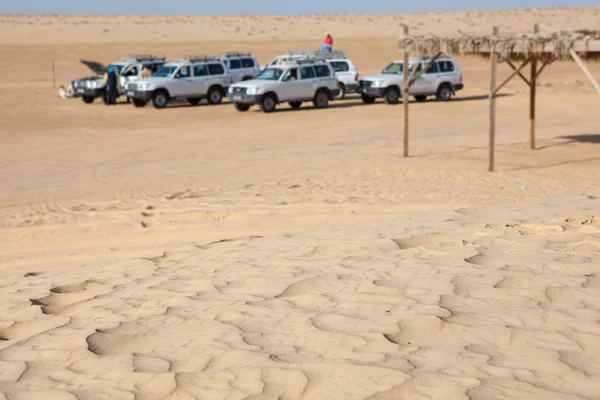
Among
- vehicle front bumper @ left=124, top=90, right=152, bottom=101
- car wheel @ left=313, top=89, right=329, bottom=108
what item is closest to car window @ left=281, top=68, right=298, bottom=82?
car wheel @ left=313, top=89, right=329, bottom=108

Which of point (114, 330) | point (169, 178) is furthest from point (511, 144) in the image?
point (114, 330)

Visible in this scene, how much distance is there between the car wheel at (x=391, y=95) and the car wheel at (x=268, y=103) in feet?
14.1

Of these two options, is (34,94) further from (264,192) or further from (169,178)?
(264,192)

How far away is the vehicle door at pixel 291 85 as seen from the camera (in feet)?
89.6

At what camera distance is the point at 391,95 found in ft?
95.7

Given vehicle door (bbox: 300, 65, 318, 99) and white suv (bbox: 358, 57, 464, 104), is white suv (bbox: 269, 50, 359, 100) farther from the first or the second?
vehicle door (bbox: 300, 65, 318, 99)

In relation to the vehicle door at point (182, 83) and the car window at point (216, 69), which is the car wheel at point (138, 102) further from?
the car window at point (216, 69)

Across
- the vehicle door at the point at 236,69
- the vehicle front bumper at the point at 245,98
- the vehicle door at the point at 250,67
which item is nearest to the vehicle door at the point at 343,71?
the vehicle door at the point at 250,67

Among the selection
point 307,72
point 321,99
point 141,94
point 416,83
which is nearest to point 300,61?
point 307,72

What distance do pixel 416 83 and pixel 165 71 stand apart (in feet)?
28.9

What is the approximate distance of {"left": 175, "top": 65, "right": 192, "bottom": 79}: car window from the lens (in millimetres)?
28875

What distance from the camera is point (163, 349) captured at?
4625mm

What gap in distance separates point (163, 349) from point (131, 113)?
2348 cm

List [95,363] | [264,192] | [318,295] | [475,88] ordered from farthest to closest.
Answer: [475,88]
[264,192]
[318,295]
[95,363]
